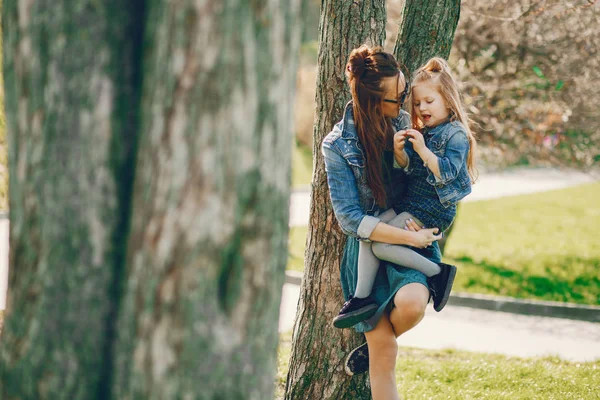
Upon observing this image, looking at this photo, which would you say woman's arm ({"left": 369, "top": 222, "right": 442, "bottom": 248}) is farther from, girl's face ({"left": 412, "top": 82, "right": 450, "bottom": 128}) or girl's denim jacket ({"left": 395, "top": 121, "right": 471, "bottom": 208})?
girl's face ({"left": 412, "top": 82, "right": 450, "bottom": 128})

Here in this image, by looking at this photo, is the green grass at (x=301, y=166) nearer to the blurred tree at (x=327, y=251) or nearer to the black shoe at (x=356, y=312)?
the blurred tree at (x=327, y=251)

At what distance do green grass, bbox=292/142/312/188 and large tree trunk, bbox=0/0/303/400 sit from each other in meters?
17.6

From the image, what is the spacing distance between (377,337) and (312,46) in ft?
83.1

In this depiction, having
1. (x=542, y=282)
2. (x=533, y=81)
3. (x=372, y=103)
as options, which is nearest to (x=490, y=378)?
(x=372, y=103)

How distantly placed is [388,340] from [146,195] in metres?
1.85

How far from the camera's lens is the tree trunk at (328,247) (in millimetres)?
4070

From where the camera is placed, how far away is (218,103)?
6.40 ft

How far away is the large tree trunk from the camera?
6.41 ft

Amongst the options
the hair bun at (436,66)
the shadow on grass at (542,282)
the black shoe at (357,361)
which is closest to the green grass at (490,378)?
the black shoe at (357,361)

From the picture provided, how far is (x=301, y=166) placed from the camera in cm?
2288

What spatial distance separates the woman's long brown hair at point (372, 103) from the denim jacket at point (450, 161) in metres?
0.18

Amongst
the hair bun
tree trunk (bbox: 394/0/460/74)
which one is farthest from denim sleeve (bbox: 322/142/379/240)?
tree trunk (bbox: 394/0/460/74)

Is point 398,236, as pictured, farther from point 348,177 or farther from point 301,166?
point 301,166

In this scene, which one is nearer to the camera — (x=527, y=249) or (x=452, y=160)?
(x=452, y=160)
